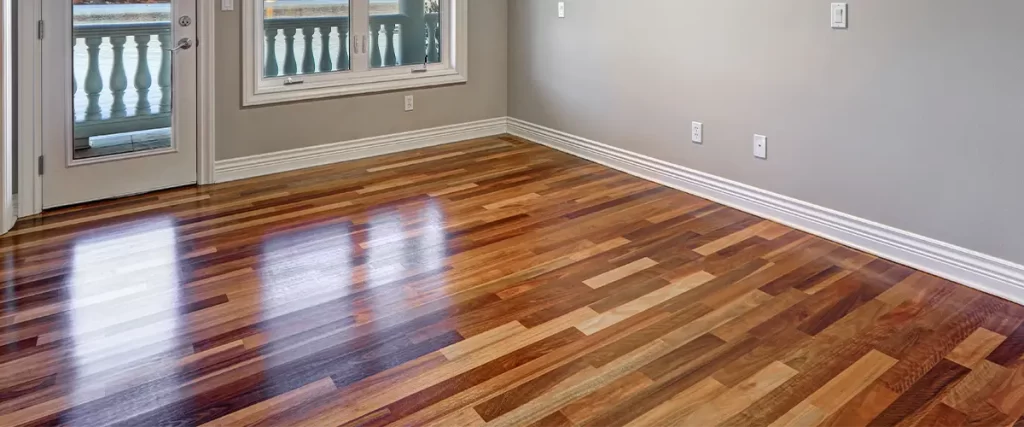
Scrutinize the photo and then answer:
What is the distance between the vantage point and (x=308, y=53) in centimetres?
487

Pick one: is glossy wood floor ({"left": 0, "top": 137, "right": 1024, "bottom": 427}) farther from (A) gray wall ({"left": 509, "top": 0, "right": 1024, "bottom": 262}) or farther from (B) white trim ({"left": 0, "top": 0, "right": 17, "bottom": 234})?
(A) gray wall ({"left": 509, "top": 0, "right": 1024, "bottom": 262})

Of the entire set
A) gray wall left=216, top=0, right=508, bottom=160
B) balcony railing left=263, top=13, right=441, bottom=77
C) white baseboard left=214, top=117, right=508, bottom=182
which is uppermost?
balcony railing left=263, top=13, right=441, bottom=77

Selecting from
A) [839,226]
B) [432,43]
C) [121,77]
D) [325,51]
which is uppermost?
[432,43]

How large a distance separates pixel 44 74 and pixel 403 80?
213 centimetres

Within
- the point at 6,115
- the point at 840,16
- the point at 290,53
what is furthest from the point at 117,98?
the point at 840,16

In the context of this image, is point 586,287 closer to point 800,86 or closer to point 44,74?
point 800,86

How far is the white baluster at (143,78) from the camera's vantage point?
13.5 ft

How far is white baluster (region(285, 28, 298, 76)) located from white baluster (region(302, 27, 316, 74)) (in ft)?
0.21

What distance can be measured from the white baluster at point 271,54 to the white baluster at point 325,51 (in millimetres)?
292

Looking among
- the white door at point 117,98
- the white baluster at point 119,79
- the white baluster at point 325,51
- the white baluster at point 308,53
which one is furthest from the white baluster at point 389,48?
the white baluster at point 119,79

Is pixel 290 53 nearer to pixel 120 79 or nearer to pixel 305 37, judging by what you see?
pixel 305 37

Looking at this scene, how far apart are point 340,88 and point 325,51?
0.82ft

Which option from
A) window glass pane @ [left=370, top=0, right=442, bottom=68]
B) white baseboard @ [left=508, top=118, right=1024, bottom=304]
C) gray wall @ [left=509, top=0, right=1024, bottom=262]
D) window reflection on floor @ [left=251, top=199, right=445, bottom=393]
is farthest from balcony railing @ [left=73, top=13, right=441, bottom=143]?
white baseboard @ [left=508, top=118, right=1024, bottom=304]

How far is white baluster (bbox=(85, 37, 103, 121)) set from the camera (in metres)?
3.94
